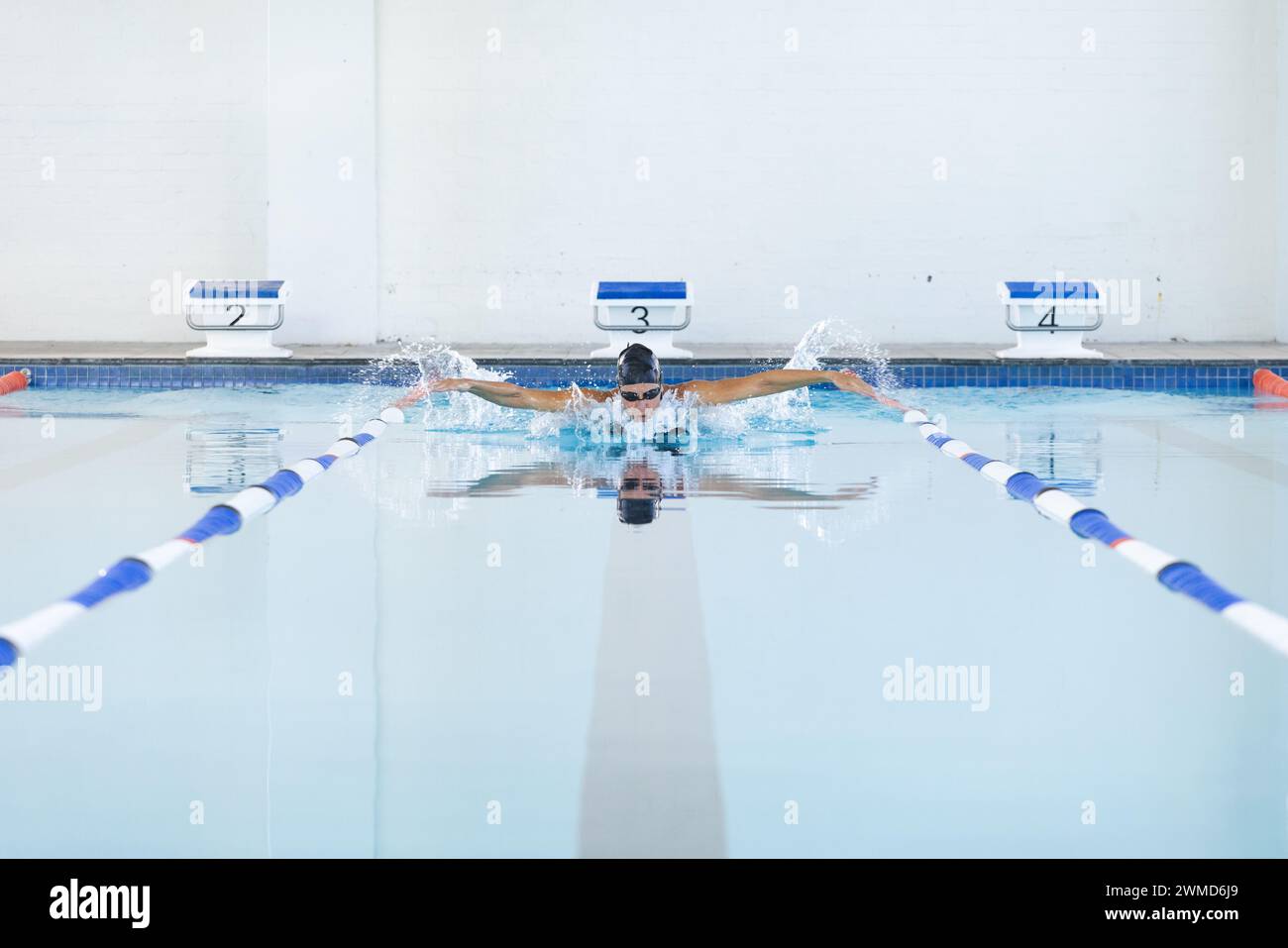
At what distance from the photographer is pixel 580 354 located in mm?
9352

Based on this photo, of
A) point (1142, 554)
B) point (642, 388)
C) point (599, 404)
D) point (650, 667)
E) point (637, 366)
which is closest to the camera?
point (650, 667)

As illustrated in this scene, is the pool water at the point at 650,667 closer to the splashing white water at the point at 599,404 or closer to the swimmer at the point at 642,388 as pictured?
the swimmer at the point at 642,388

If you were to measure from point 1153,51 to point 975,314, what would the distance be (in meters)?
2.07

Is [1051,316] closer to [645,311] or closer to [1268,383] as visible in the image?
[1268,383]

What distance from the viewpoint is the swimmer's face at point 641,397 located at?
19.7 feet

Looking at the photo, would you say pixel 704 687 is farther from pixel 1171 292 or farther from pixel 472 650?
pixel 1171 292

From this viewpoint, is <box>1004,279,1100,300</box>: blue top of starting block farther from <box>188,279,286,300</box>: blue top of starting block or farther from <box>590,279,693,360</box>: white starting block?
<box>188,279,286,300</box>: blue top of starting block

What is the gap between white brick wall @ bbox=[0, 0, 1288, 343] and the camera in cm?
998

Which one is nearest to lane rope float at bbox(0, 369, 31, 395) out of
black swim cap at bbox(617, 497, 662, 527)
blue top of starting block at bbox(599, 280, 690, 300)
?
blue top of starting block at bbox(599, 280, 690, 300)

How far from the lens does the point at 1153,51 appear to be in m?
9.98

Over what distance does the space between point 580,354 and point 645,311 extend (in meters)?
0.52

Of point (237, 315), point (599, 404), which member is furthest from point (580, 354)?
point (599, 404)

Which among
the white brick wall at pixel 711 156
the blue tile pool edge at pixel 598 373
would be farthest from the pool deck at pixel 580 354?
the white brick wall at pixel 711 156
